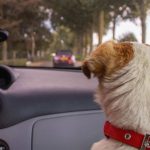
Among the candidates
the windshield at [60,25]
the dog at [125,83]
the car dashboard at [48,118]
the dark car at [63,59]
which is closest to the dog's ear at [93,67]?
the dog at [125,83]

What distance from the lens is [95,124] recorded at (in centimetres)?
303

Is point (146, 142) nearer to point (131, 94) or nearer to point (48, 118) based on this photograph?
point (131, 94)

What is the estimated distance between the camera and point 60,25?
19.5ft

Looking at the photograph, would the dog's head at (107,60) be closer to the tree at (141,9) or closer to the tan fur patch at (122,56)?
the tan fur patch at (122,56)

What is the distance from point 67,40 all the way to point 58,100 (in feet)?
12.7

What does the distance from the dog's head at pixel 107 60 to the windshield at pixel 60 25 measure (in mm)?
2391

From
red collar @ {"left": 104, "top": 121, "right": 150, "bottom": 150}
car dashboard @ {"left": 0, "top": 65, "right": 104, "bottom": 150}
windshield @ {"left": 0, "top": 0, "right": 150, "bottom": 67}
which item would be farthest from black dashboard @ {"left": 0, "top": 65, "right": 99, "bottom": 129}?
windshield @ {"left": 0, "top": 0, "right": 150, "bottom": 67}

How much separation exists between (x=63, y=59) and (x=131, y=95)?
387cm

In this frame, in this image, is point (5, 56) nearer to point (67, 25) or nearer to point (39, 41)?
point (67, 25)

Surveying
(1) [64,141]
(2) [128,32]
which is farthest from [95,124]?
(2) [128,32]

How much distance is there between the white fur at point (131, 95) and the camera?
84.5 inches

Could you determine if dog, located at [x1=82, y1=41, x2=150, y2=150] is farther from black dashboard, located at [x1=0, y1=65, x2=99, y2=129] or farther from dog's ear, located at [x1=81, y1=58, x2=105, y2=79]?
black dashboard, located at [x1=0, y1=65, x2=99, y2=129]

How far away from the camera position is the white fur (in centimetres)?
215

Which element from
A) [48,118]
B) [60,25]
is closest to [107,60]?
[48,118]
